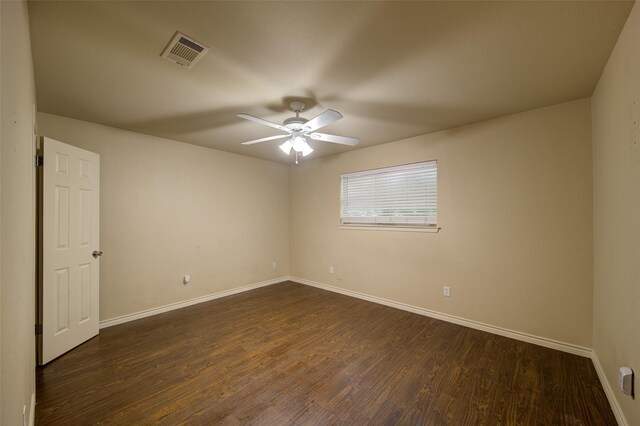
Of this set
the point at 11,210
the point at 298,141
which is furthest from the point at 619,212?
the point at 11,210

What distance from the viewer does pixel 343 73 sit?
198 cm

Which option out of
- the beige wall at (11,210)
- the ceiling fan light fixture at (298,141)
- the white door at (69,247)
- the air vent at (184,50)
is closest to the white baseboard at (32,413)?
the beige wall at (11,210)

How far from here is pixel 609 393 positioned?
6.06 ft

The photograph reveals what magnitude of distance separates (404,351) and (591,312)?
1770mm

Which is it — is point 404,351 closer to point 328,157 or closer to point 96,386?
point 96,386

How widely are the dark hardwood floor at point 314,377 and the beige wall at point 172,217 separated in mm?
688

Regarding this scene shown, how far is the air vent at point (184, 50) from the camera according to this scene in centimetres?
162

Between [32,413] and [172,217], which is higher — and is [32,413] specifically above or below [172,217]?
below

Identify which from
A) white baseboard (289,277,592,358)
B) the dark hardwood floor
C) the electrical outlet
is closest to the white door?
the dark hardwood floor

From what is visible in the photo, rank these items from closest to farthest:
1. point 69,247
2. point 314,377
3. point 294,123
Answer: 1. point 314,377
2. point 294,123
3. point 69,247

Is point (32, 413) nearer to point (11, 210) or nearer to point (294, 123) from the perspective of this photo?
point (11, 210)

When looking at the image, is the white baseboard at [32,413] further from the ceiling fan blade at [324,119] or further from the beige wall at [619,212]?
the beige wall at [619,212]

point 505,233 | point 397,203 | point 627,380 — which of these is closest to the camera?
point 627,380

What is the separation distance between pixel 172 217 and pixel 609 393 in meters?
4.79
